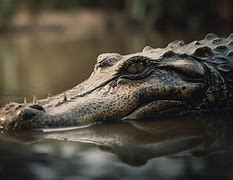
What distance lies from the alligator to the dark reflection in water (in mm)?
85

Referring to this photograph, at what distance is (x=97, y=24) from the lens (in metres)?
22.8

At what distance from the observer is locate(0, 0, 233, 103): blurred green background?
1403 centimetres

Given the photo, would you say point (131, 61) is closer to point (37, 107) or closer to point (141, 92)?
point (141, 92)

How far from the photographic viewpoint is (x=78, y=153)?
122 inches

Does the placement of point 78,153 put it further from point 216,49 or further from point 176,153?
point 216,49

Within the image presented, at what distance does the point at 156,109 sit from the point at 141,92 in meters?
0.20

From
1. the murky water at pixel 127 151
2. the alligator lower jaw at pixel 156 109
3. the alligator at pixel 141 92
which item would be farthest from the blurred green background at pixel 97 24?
the murky water at pixel 127 151

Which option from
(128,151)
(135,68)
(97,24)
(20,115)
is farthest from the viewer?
(97,24)

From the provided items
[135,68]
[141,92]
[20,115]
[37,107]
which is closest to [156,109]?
[141,92]

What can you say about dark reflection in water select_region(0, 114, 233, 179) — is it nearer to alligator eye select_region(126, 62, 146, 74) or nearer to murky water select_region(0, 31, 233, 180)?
murky water select_region(0, 31, 233, 180)

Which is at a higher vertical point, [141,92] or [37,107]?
[141,92]

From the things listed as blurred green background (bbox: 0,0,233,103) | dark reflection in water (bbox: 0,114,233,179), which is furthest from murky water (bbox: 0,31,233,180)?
blurred green background (bbox: 0,0,233,103)

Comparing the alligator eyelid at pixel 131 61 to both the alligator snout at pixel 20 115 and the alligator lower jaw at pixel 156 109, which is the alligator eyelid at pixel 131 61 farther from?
the alligator snout at pixel 20 115

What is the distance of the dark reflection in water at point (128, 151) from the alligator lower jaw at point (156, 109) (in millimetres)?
79
